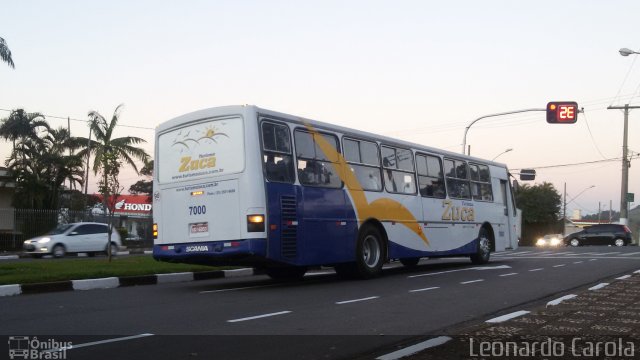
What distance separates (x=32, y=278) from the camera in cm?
1260

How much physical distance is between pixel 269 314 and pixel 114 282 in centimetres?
622

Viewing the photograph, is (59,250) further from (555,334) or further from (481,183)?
(555,334)

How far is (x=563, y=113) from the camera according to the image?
79.9 ft

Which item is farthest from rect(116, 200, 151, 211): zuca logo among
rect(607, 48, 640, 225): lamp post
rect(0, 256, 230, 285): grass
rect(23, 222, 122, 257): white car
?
rect(0, 256, 230, 285): grass

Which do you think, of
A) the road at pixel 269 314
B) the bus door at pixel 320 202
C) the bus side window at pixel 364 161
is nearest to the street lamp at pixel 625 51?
the road at pixel 269 314

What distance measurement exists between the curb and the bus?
5.36ft

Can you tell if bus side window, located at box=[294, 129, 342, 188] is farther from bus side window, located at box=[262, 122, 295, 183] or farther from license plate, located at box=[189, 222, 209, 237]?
license plate, located at box=[189, 222, 209, 237]

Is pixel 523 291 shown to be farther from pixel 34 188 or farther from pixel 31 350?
pixel 34 188

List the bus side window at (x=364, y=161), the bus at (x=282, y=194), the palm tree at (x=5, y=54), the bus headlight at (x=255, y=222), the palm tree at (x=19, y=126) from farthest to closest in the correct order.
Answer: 1. the palm tree at (x=19, y=126)
2. the palm tree at (x=5, y=54)
3. the bus side window at (x=364, y=161)
4. the bus at (x=282, y=194)
5. the bus headlight at (x=255, y=222)

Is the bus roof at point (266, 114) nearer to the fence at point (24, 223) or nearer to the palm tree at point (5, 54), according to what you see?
the palm tree at point (5, 54)

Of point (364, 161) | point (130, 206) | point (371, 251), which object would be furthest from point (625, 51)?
point (130, 206)

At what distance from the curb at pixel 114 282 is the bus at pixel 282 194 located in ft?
5.36

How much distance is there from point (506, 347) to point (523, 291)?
211 inches

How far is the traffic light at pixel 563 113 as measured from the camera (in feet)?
79.6
